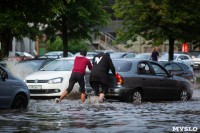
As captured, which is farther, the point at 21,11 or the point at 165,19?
the point at 165,19

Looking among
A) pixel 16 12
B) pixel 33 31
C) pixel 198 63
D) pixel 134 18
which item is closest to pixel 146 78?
pixel 16 12

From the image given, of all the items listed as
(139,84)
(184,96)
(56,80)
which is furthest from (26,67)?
(184,96)

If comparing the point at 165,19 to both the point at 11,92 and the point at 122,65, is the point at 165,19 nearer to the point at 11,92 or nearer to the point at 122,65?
the point at 122,65

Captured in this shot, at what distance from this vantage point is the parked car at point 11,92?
1302cm

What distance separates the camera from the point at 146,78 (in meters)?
16.4

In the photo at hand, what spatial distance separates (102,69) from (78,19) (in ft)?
52.9

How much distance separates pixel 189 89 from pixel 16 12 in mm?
7218

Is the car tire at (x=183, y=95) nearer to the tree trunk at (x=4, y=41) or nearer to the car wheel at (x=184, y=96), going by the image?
the car wheel at (x=184, y=96)

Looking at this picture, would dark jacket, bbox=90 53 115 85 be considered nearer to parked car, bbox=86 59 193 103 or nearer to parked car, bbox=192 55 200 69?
parked car, bbox=86 59 193 103

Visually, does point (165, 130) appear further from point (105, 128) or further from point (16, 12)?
point (16, 12)

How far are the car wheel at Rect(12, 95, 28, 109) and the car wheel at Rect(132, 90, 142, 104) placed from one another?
11.3 ft

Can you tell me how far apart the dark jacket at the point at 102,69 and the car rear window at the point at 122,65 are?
0.44 metres

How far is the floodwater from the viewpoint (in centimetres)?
1012

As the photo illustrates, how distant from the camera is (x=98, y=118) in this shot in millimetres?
11930
